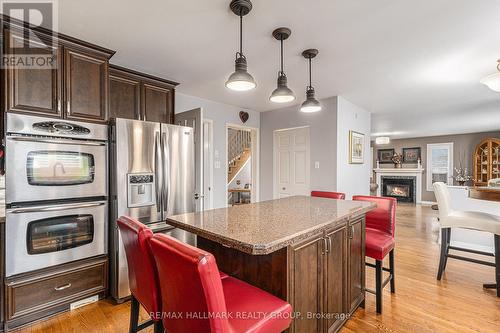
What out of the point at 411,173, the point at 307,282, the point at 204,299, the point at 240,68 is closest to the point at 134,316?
the point at 204,299

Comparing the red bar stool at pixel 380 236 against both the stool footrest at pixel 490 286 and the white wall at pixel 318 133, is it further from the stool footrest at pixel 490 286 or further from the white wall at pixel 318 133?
the white wall at pixel 318 133

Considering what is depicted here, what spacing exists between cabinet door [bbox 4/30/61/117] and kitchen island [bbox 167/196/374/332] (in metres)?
1.56

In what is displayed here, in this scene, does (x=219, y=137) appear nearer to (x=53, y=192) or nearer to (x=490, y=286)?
(x=53, y=192)

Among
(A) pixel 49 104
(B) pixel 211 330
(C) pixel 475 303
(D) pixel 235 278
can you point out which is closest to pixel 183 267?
(B) pixel 211 330

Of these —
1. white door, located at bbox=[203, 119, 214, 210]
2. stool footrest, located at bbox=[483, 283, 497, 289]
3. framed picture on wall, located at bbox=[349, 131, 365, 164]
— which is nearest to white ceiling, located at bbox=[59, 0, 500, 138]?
white door, located at bbox=[203, 119, 214, 210]

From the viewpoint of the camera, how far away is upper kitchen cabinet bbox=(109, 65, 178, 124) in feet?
9.21

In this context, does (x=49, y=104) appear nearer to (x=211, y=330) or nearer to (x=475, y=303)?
(x=211, y=330)

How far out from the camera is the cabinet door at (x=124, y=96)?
109 inches

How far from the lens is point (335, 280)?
174 cm

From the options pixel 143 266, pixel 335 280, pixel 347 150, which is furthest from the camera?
pixel 347 150

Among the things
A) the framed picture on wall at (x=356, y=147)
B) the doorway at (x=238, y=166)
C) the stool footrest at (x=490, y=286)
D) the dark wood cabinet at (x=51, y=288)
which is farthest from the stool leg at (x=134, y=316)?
the doorway at (x=238, y=166)

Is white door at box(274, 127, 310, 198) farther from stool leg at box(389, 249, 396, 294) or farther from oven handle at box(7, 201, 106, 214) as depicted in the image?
oven handle at box(7, 201, 106, 214)

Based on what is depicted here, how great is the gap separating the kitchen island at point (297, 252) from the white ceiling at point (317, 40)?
151 centimetres

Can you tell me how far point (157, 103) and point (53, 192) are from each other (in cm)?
155
